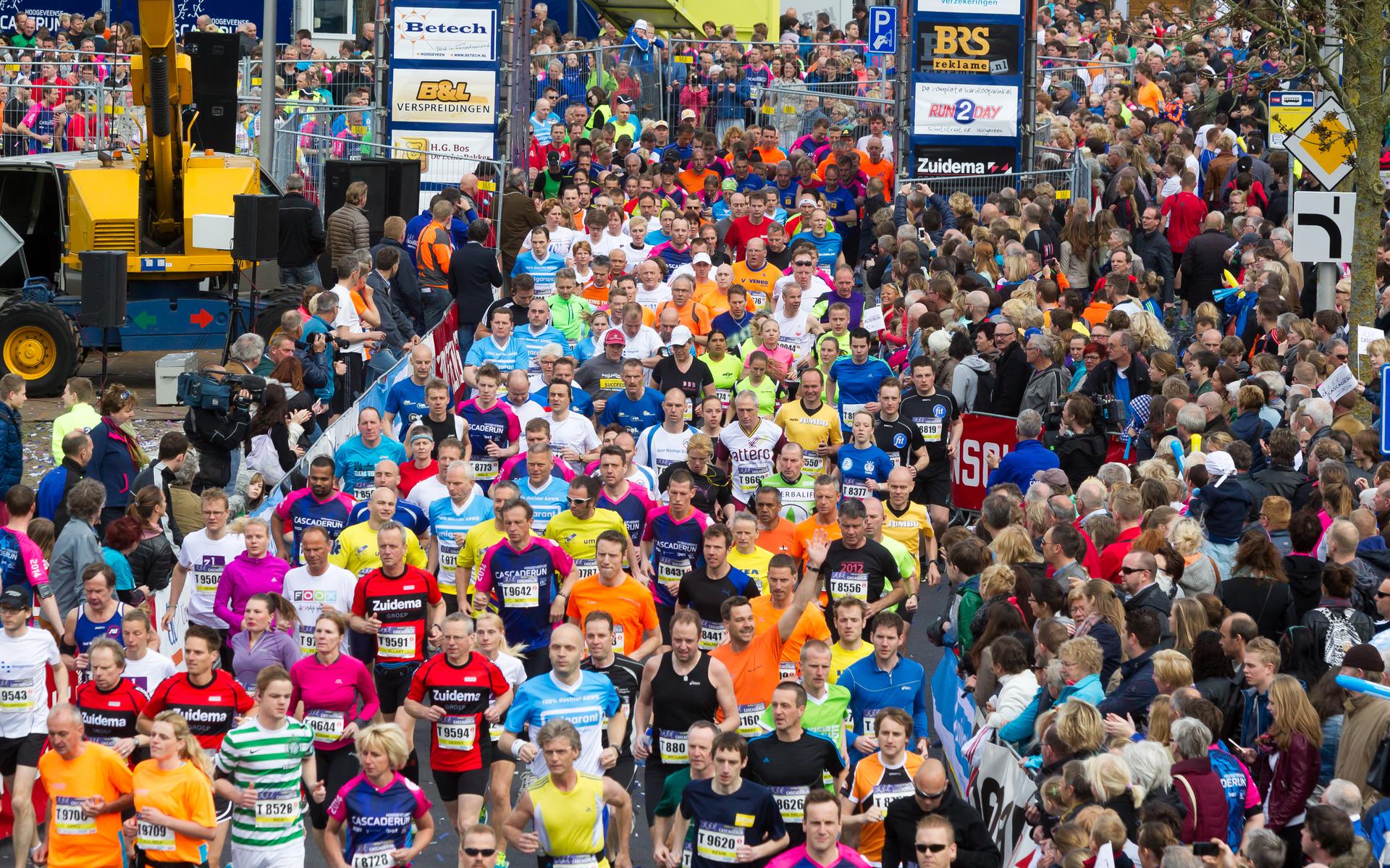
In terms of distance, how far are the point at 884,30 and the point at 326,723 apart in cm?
2196

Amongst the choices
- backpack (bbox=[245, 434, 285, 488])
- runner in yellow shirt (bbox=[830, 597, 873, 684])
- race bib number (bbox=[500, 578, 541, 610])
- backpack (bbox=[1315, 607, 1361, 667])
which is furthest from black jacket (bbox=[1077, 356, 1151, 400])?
backpack (bbox=[245, 434, 285, 488])

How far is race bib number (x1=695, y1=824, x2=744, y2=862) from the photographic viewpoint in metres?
9.48

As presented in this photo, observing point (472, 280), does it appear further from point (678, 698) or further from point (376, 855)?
point (376, 855)

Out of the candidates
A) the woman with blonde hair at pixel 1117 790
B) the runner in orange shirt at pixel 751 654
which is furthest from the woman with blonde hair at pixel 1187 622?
the runner in orange shirt at pixel 751 654

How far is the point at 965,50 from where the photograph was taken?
2502 centimetres

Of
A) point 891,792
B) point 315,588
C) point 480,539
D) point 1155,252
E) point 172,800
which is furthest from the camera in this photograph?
point 1155,252

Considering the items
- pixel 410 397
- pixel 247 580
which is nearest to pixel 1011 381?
pixel 410 397

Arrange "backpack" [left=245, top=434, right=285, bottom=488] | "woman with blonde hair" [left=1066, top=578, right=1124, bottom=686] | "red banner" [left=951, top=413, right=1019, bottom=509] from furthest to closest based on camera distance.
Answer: "red banner" [left=951, top=413, right=1019, bottom=509], "backpack" [left=245, top=434, right=285, bottom=488], "woman with blonde hair" [left=1066, top=578, right=1124, bottom=686]

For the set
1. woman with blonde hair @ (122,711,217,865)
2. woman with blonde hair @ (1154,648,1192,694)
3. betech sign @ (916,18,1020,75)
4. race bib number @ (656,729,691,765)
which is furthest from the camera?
betech sign @ (916,18,1020,75)

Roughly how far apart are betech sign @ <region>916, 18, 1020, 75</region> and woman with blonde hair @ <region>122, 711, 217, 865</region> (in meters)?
17.1

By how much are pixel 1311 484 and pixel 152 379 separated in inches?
587

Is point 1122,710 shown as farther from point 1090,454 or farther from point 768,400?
point 768,400

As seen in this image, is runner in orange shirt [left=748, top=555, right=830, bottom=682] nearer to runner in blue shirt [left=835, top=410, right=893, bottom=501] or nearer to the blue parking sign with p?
runner in blue shirt [left=835, top=410, right=893, bottom=501]

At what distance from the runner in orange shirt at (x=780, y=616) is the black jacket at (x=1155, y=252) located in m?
9.68
